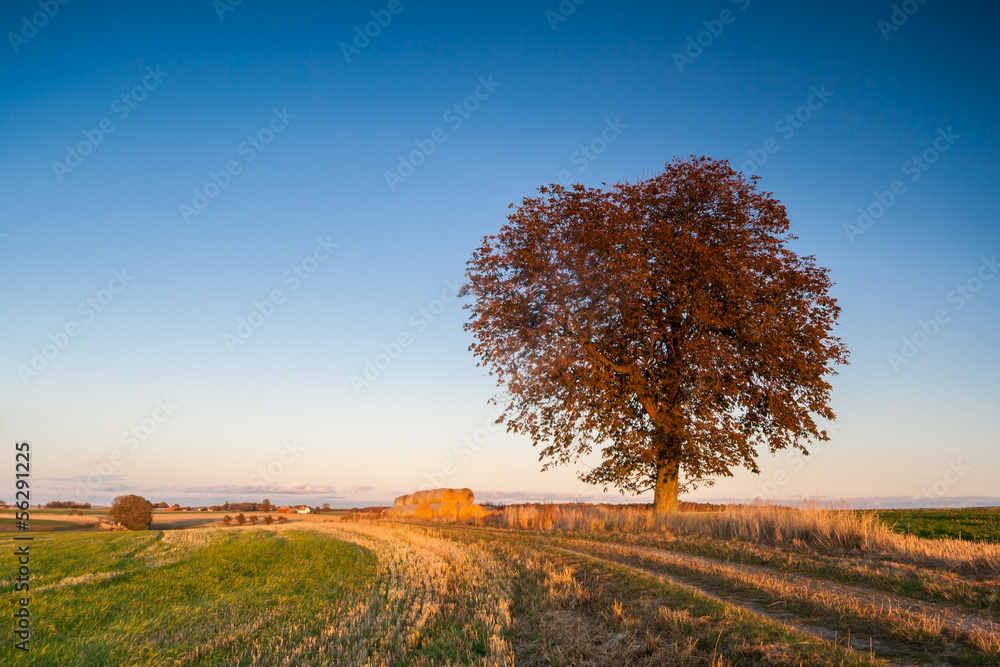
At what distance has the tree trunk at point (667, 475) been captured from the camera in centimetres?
2308

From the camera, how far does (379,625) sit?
269 inches

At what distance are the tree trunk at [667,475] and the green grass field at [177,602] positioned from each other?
14.4 meters

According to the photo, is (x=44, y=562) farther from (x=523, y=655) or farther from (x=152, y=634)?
(x=523, y=655)

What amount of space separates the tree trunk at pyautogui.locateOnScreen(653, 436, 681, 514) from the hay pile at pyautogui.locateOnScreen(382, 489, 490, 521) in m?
17.0

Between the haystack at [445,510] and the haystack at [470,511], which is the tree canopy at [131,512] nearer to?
the haystack at [445,510]

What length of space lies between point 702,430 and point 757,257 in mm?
8151

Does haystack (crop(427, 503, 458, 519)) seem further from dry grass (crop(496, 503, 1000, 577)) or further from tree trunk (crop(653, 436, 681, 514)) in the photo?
tree trunk (crop(653, 436, 681, 514))

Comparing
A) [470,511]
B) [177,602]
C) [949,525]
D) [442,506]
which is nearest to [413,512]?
[442,506]

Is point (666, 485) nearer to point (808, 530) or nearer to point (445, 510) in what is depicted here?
point (808, 530)

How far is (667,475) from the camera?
2353 centimetres

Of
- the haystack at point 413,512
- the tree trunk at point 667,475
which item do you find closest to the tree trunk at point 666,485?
the tree trunk at point 667,475

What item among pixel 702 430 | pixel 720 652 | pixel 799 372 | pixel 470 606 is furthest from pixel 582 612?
pixel 799 372

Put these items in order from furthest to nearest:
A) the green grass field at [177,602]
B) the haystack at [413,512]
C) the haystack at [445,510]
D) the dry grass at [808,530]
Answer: the haystack at [413,512]
the haystack at [445,510]
the dry grass at [808,530]
the green grass field at [177,602]

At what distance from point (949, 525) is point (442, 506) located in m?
31.4
